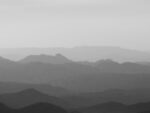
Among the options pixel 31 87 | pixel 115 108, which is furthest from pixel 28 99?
pixel 31 87

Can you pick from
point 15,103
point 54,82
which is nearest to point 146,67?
point 54,82

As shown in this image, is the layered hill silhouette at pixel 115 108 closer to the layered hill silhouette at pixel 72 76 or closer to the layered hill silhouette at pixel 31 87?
the layered hill silhouette at pixel 31 87

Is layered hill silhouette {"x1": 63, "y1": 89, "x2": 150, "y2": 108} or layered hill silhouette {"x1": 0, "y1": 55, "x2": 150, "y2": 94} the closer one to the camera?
layered hill silhouette {"x1": 63, "y1": 89, "x2": 150, "y2": 108}

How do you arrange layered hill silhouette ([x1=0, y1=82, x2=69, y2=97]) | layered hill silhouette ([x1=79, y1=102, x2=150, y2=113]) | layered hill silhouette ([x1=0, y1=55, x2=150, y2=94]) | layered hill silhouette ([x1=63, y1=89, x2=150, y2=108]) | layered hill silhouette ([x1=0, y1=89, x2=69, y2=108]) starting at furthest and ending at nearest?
layered hill silhouette ([x1=0, y1=55, x2=150, y2=94]), layered hill silhouette ([x1=0, y1=82, x2=69, y2=97]), layered hill silhouette ([x1=63, y1=89, x2=150, y2=108]), layered hill silhouette ([x1=0, y1=89, x2=69, y2=108]), layered hill silhouette ([x1=79, y1=102, x2=150, y2=113])

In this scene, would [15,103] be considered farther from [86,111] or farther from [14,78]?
[14,78]

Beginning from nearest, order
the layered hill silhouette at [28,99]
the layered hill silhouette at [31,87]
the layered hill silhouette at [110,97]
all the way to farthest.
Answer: the layered hill silhouette at [28,99]
the layered hill silhouette at [110,97]
the layered hill silhouette at [31,87]

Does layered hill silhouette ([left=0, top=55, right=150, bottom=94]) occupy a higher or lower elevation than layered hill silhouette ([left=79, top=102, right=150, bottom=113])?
higher

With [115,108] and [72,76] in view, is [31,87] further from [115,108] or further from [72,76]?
[115,108]

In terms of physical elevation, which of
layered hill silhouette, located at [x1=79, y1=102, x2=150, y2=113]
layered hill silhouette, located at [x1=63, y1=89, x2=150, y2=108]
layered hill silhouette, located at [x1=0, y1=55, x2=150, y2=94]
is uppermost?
layered hill silhouette, located at [x1=0, y1=55, x2=150, y2=94]

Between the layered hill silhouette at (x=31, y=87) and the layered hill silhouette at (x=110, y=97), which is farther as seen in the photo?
the layered hill silhouette at (x=31, y=87)

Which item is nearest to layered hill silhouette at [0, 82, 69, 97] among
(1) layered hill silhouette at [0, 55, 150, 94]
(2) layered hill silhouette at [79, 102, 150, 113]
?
(1) layered hill silhouette at [0, 55, 150, 94]

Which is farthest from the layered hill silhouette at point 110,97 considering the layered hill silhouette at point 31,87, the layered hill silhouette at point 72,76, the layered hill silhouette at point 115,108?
the layered hill silhouette at point 72,76

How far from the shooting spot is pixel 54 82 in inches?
5054

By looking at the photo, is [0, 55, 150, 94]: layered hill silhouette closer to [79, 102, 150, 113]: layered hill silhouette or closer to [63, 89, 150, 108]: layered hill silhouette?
[63, 89, 150, 108]: layered hill silhouette
